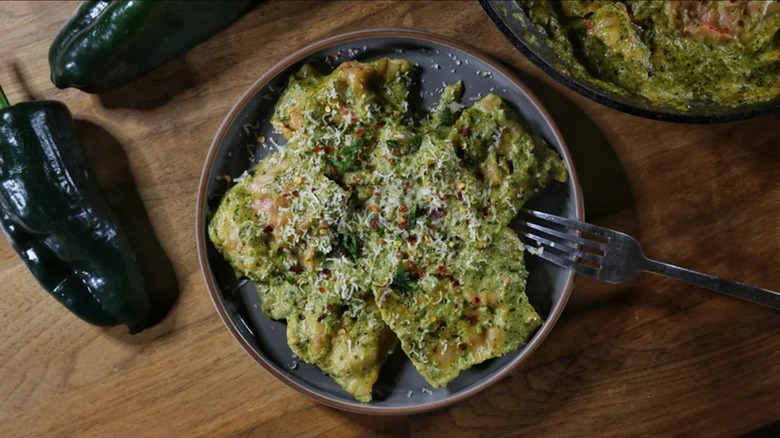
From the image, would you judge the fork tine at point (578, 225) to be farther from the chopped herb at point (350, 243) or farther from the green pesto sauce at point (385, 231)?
the chopped herb at point (350, 243)

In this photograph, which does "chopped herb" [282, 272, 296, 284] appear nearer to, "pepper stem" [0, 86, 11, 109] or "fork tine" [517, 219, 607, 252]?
"fork tine" [517, 219, 607, 252]

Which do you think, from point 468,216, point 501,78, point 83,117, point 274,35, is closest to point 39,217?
point 83,117

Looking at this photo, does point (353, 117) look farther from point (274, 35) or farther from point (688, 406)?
point (688, 406)

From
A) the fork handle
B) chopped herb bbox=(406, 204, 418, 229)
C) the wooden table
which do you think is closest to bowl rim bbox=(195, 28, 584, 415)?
the wooden table

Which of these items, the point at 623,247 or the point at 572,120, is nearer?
the point at 623,247

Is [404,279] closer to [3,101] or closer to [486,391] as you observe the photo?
[486,391]
